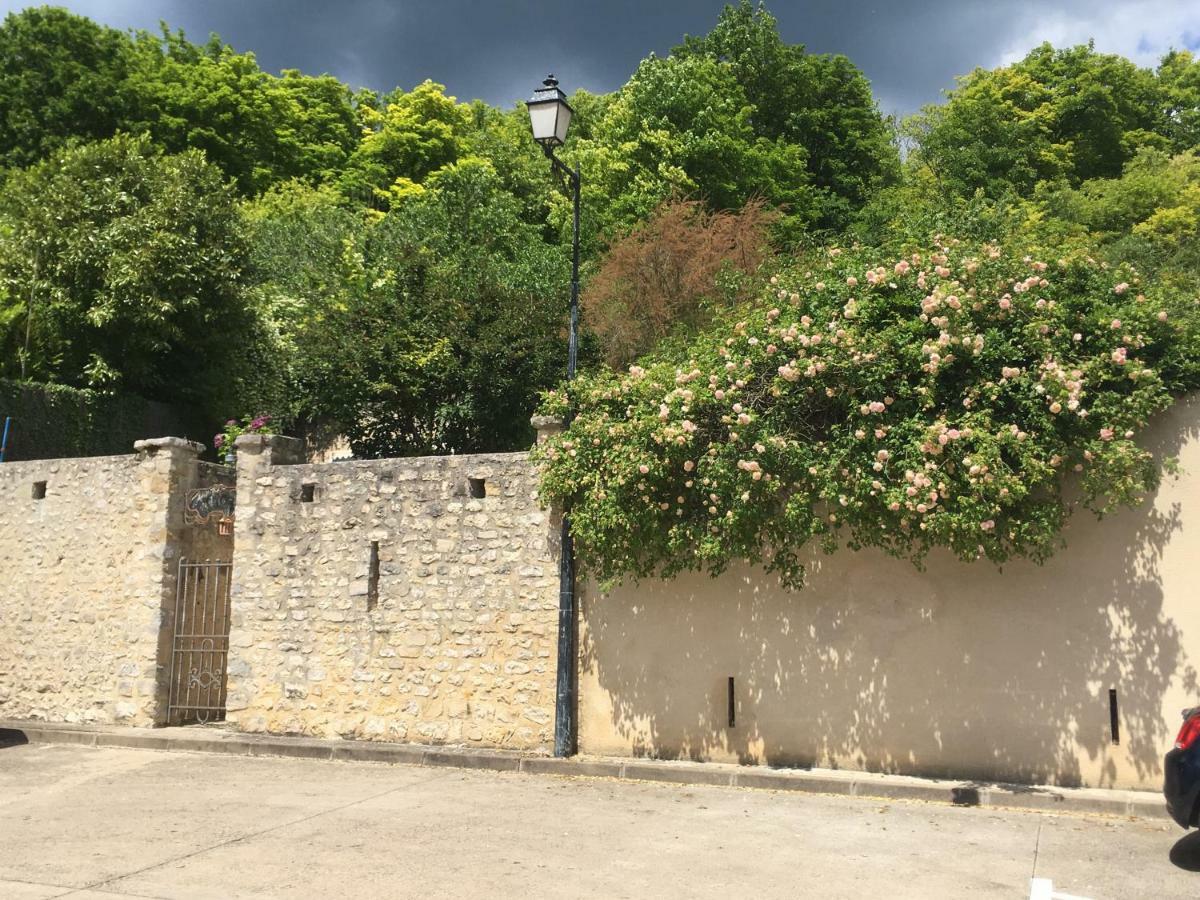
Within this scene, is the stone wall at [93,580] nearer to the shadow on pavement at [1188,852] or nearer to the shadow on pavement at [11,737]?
the shadow on pavement at [11,737]

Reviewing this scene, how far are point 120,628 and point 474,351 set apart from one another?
22.0ft

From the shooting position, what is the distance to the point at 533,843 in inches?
249

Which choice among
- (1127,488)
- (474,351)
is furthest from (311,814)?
(474,351)

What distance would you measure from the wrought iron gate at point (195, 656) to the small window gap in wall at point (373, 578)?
2190 mm

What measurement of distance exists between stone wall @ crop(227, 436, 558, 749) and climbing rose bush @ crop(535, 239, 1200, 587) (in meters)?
1.30

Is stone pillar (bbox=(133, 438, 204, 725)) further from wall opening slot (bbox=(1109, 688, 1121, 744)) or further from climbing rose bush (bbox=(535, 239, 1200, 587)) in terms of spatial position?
wall opening slot (bbox=(1109, 688, 1121, 744))

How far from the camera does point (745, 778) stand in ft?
27.3

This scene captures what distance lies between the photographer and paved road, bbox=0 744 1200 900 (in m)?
5.36

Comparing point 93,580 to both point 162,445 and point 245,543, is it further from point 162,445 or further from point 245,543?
point 245,543

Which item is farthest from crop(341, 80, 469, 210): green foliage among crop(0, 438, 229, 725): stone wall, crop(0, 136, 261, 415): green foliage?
crop(0, 438, 229, 725): stone wall

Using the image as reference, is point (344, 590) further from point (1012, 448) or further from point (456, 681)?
point (1012, 448)

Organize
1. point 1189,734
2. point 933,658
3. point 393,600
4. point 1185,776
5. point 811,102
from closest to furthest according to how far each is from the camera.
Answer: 1. point 1185,776
2. point 1189,734
3. point 933,658
4. point 393,600
5. point 811,102

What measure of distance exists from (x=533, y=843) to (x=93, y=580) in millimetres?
7973

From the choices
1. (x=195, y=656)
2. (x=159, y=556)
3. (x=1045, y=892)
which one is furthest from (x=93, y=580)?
(x=1045, y=892)
